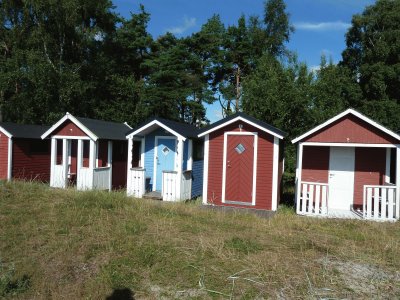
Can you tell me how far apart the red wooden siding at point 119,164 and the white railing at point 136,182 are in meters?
2.31

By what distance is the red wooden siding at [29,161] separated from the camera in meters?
16.2

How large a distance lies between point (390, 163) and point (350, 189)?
174cm

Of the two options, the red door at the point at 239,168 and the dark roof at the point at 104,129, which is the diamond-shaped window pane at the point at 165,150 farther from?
the red door at the point at 239,168

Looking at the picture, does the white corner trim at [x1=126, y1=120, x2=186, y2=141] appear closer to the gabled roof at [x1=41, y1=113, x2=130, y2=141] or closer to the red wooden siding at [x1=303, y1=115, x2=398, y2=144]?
the gabled roof at [x1=41, y1=113, x2=130, y2=141]

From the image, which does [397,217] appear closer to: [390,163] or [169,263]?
[390,163]

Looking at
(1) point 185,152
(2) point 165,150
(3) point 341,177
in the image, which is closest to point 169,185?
(1) point 185,152

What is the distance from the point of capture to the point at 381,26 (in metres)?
25.0

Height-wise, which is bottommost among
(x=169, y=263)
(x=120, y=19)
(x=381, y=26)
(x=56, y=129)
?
(x=169, y=263)

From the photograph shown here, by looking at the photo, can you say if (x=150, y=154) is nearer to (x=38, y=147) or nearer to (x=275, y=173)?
(x=275, y=173)

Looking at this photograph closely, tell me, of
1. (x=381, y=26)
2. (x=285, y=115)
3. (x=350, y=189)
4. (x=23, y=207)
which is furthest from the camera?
(x=381, y=26)

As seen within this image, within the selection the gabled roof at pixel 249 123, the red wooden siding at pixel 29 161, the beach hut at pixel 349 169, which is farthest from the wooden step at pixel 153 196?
the red wooden siding at pixel 29 161

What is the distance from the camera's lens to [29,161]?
55.0 feet

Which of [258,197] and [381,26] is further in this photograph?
[381,26]

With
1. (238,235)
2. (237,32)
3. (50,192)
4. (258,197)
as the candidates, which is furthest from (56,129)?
(237,32)
